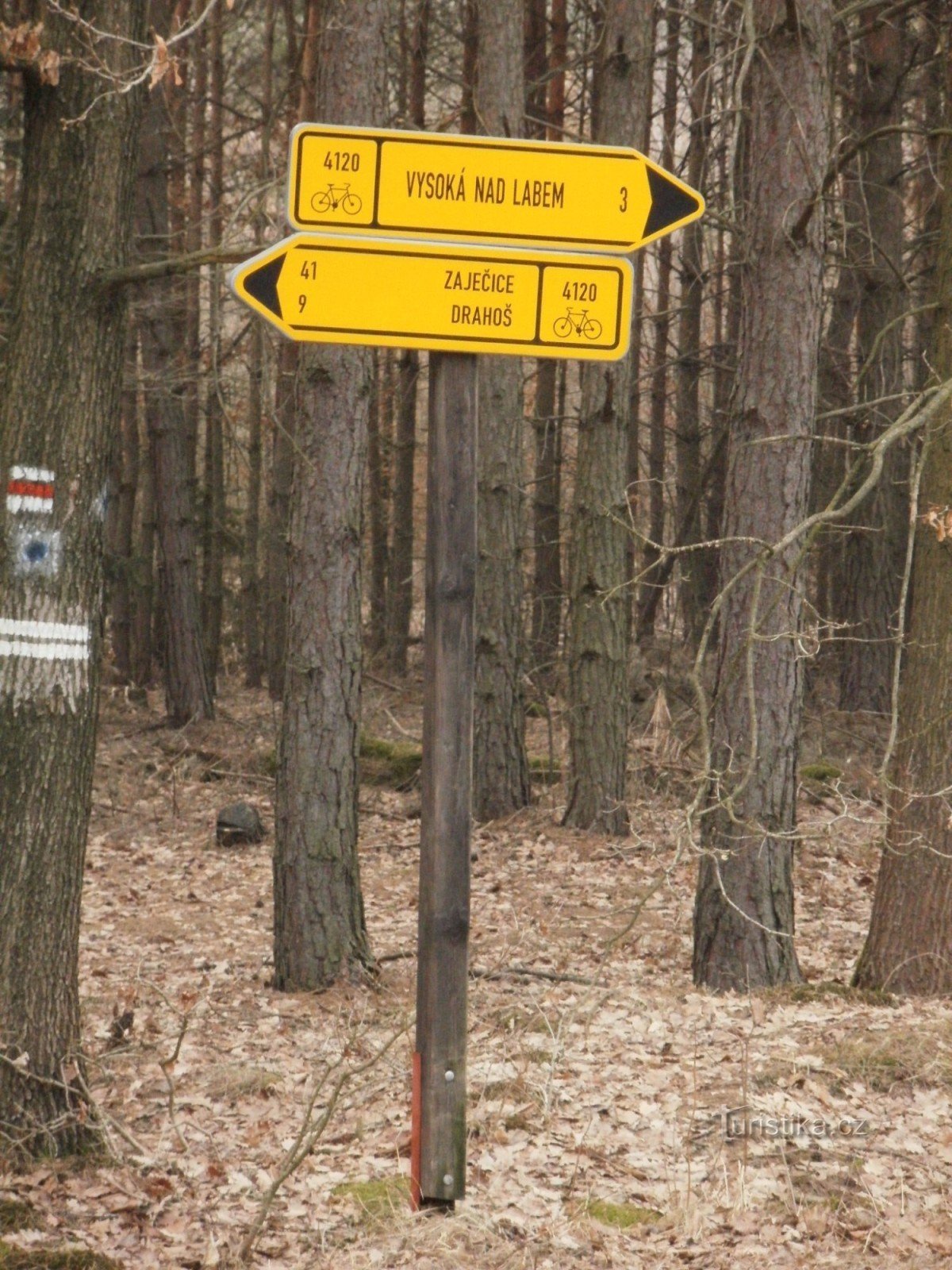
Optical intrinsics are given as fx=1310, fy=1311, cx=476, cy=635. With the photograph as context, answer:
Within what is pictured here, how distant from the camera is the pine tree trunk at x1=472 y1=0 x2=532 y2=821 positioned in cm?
1219

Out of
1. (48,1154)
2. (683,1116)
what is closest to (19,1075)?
(48,1154)

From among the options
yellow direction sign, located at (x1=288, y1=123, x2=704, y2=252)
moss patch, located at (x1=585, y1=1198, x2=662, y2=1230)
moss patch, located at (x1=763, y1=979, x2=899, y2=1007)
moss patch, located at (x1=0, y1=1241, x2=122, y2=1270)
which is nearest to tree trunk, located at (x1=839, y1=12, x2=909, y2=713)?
moss patch, located at (x1=763, y1=979, x2=899, y2=1007)

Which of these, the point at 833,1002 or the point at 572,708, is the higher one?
the point at 572,708

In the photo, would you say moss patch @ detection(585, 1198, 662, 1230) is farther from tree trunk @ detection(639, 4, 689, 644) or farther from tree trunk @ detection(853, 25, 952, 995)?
tree trunk @ detection(639, 4, 689, 644)

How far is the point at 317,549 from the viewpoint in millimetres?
7309

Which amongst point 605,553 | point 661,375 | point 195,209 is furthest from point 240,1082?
point 661,375

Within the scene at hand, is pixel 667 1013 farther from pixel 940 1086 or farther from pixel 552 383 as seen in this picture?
pixel 552 383

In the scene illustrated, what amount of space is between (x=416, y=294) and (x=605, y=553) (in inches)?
314

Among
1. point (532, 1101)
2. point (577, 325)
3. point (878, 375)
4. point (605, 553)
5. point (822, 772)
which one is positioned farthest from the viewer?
point (878, 375)

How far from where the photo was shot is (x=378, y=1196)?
438cm

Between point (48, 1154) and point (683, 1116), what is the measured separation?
2.40m

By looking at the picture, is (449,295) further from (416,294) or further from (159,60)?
(159,60)

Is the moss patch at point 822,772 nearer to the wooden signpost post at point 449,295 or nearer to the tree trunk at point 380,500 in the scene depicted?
the tree trunk at point 380,500
